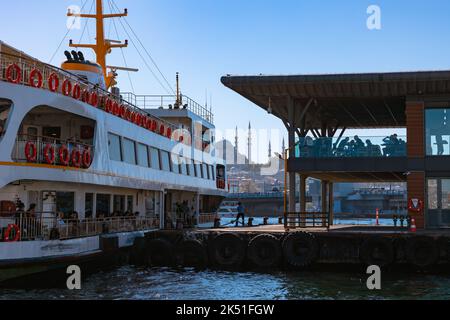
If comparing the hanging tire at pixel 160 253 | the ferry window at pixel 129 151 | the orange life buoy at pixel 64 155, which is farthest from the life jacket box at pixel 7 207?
the hanging tire at pixel 160 253

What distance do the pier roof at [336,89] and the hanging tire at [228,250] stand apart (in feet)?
23.0

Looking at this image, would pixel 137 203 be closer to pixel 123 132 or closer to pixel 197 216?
pixel 123 132

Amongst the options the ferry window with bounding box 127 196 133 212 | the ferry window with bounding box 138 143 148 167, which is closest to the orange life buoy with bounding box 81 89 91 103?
the ferry window with bounding box 138 143 148 167

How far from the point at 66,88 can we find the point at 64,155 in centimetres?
276

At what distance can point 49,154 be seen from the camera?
69.7 ft

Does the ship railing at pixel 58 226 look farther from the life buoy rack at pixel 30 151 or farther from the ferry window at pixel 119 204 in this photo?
the life buoy rack at pixel 30 151

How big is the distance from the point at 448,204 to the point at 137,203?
15.5 meters

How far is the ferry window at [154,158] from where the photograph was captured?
104 ft

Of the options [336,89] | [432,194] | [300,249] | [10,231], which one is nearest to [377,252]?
[300,249]

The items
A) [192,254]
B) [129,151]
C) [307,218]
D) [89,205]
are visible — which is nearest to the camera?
[89,205]

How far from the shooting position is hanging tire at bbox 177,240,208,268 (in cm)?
2664

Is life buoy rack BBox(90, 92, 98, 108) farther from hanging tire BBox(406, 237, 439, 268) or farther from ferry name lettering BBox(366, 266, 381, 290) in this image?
hanging tire BBox(406, 237, 439, 268)

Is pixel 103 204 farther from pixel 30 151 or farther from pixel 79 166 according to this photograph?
pixel 30 151
